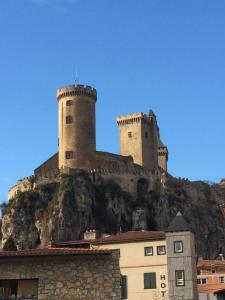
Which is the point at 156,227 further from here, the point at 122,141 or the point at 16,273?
the point at 16,273

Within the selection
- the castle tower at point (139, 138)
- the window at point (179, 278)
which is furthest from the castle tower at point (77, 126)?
the window at point (179, 278)

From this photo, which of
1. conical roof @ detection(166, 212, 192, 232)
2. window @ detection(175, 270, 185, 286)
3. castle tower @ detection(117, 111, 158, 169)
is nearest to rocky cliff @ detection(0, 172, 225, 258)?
castle tower @ detection(117, 111, 158, 169)

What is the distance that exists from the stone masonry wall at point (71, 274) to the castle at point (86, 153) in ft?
280

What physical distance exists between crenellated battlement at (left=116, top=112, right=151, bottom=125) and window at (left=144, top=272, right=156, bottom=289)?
246 feet

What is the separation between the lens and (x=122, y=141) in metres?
124

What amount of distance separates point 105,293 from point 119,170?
88854 millimetres

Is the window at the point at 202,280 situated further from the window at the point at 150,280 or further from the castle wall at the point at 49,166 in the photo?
the castle wall at the point at 49,166

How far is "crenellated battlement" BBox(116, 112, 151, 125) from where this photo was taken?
12512cm

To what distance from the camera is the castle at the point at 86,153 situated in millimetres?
110938

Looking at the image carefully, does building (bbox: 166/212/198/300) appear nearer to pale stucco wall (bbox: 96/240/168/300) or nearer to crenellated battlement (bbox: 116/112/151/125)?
pale stucco wall (bbox: 96/240/168/300)

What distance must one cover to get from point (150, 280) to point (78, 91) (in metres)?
69.3

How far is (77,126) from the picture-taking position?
369 ft

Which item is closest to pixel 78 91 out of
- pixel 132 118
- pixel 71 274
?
pixel 132 118

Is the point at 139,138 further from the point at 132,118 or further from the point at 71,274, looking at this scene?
the point at 71,274
